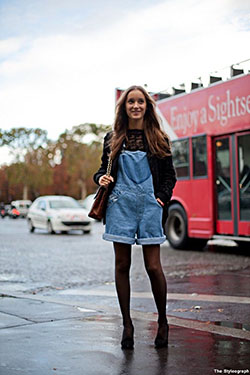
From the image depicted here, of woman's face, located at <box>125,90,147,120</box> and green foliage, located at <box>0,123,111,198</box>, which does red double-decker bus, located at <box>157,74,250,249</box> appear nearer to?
woman's face, located at <box>125,90,147,120</box>

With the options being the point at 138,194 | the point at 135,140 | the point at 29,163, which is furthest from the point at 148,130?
the point at 29,163

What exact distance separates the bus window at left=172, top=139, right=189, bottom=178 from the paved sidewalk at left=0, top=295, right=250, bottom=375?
8174 mm

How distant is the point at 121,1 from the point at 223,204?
480 cm

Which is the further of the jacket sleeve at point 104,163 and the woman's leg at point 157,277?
the jacket sleeve at point 104,163

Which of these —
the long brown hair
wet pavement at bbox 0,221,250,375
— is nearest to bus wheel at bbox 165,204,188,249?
wet pavement at bbox 0,221,250,375

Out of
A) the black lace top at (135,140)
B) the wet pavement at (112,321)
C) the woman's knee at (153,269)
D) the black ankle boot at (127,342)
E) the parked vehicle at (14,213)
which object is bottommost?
the parked vehicle at (14,213)

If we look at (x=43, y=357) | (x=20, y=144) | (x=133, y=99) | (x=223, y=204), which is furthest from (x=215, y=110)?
(x=20, y=144)

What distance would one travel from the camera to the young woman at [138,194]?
4.25m

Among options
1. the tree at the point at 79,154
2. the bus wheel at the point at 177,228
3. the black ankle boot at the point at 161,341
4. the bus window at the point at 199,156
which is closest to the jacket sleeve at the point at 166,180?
the black ankle boot at the point at 161,341

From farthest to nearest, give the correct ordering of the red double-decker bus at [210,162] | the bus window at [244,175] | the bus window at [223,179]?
1. the bus window at [223,179]
2. the red double-decker bus at [210,162]
3. the bus window at [244,175]

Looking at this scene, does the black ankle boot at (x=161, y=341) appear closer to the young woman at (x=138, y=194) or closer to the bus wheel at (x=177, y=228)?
the young woman at (x=138, y=194)

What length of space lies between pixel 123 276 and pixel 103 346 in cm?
51

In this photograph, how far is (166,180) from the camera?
14.5 feet

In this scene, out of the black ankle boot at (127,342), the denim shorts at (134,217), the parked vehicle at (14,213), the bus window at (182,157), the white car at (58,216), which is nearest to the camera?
the black ankle boot at (127,342)
